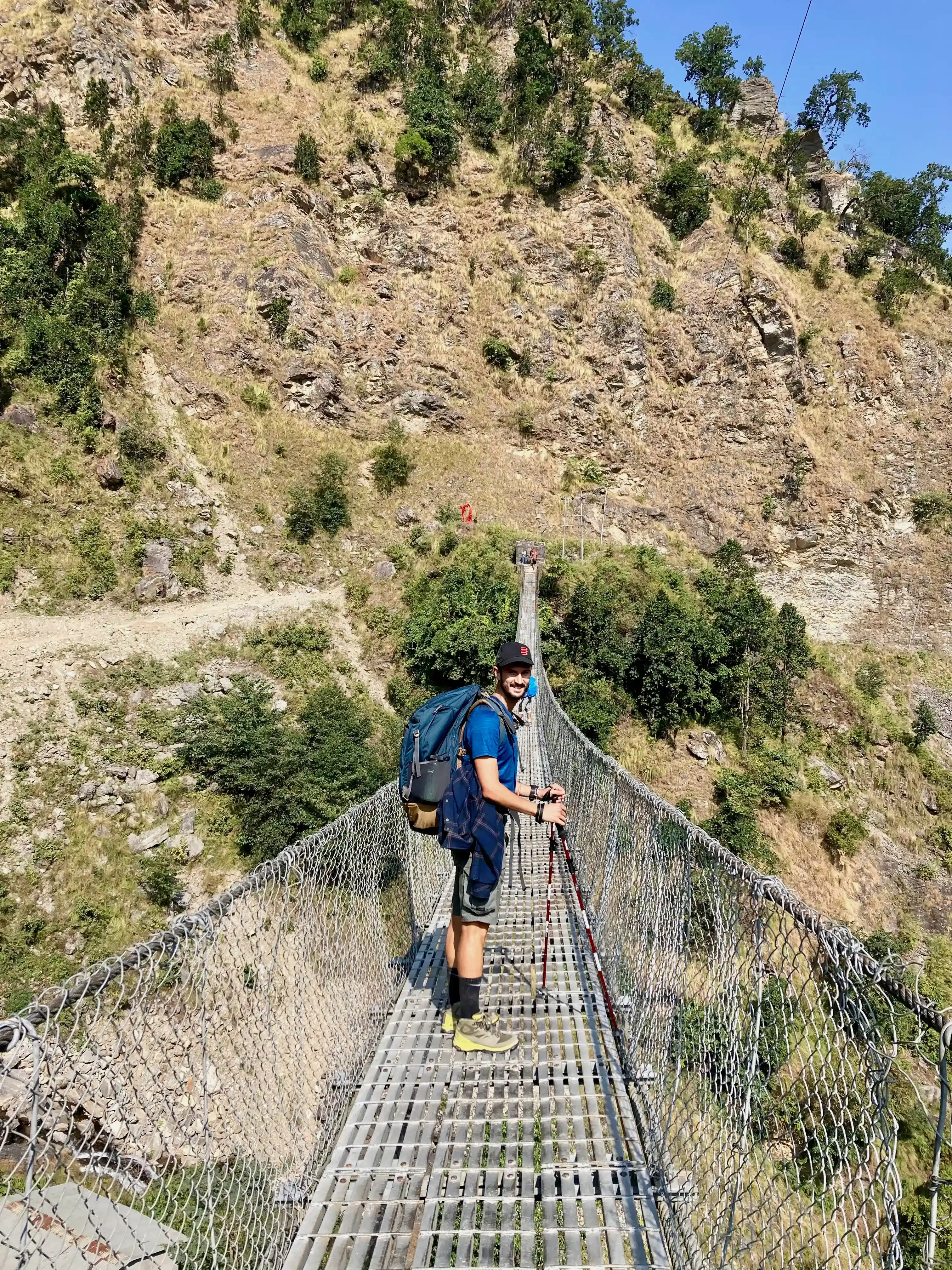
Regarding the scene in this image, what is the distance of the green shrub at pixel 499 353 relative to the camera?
62.4 feet

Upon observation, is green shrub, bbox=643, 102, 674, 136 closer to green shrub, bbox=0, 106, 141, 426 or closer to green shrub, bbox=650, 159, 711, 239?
green shrub, bbox=650, 159, 711, 239

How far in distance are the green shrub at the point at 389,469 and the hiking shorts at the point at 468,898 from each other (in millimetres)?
14562

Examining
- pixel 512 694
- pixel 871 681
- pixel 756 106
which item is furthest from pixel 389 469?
pixel 756 106

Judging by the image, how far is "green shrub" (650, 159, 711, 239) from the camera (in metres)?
21.3

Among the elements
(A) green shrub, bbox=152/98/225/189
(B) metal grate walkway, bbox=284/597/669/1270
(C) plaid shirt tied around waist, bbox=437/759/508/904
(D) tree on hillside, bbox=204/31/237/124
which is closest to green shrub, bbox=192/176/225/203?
(A) green shrub, bbox=152/98/225/189

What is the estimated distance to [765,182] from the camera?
22.8 metres

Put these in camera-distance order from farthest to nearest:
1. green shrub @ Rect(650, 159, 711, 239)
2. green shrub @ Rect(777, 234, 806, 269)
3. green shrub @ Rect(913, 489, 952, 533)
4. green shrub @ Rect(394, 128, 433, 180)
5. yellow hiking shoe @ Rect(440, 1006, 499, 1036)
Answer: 1. green shrub @ Rect(650, 159, 711, 239)
2. green shrub @ Rect(777, 234, 806, 269)
3. green shrub @ Rect(394, 128, 433, 180)
4. green shrub @ Rect(913, 489, 952, 533)
5. yellow hiking shoe @ Rect(440, 1006, 499, 1036)

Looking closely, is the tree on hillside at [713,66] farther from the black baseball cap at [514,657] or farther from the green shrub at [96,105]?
the black baseball cap at [514,657]

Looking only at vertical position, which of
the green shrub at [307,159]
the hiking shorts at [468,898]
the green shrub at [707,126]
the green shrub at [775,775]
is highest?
the green shrub at [707,126]

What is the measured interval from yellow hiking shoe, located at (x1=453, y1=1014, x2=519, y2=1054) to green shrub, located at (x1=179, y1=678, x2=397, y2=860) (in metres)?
5.17

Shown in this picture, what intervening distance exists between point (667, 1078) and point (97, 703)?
890 centimetres

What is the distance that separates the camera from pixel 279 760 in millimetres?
8406

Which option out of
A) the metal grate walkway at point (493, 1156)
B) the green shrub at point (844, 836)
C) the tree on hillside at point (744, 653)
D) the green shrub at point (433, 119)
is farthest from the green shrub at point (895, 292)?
the metal grate walkway at point (493, 1156)

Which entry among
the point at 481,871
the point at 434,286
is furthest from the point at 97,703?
the point at 434,286
